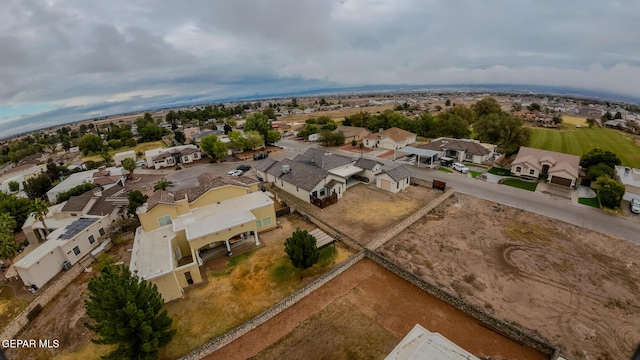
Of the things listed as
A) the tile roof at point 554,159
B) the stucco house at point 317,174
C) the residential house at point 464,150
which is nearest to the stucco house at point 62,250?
the stucco house at point 317,174

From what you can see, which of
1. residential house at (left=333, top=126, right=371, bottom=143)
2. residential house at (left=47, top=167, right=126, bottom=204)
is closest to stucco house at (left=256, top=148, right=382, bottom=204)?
residential house at (left=47, top=167, right=126, bottom=204)

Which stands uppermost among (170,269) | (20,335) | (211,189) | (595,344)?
(211,189)

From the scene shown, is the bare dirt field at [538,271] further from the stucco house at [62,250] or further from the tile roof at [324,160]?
the stucco house at [62,250]

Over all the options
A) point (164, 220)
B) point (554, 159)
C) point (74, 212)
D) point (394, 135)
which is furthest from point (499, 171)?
point (74, 212)

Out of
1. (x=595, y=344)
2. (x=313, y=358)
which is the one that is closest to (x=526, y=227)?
(x=595, y=344)

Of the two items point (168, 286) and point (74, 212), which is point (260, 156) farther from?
point (168, 286)

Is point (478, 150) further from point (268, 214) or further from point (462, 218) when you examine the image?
point (268, 214)
